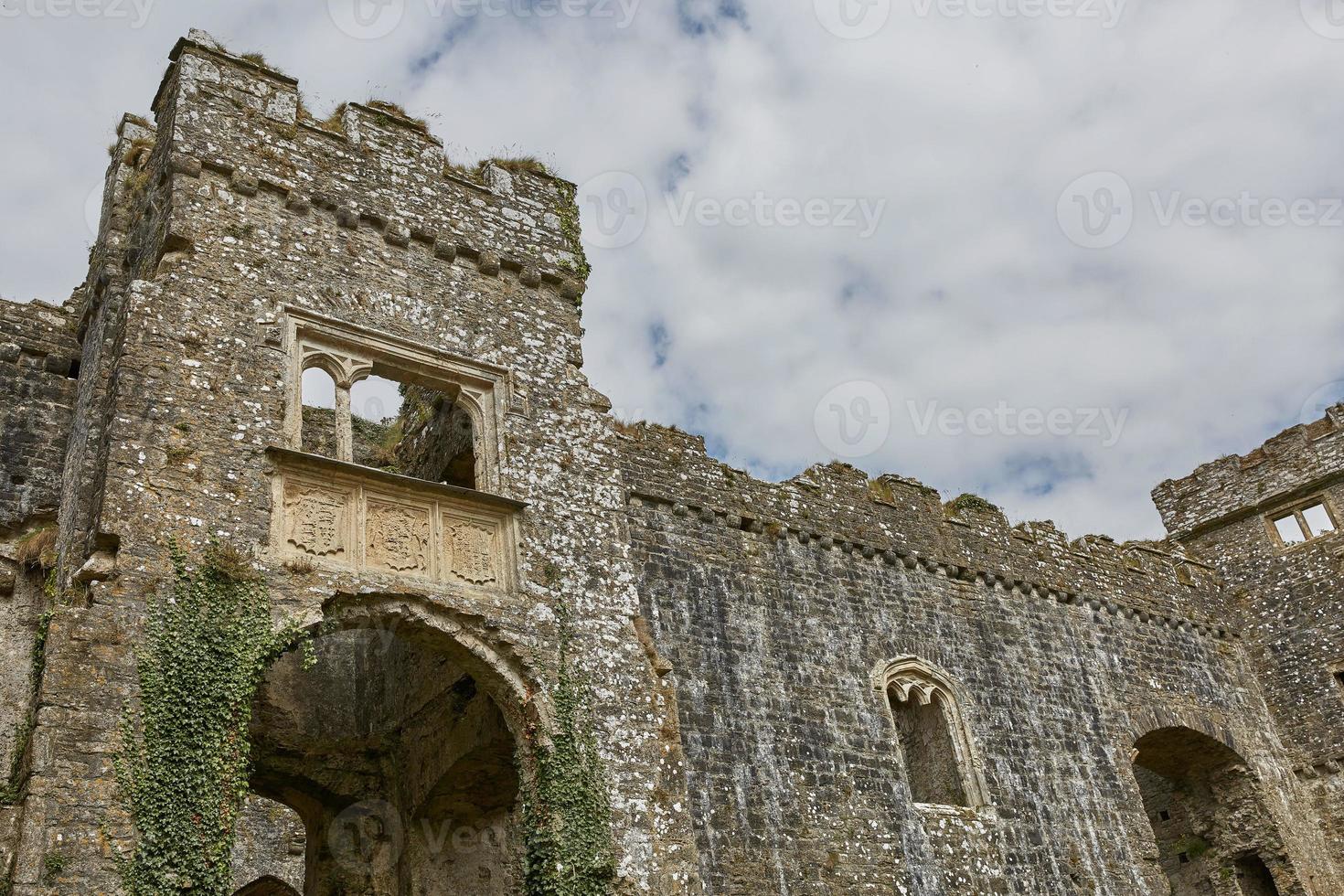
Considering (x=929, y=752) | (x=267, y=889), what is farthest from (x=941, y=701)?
(x=267, y=889)

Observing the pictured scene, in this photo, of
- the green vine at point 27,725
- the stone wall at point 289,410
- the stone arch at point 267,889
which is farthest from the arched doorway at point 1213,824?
the green vine at point 27,725

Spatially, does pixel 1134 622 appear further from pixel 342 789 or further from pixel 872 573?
pixel 342 789

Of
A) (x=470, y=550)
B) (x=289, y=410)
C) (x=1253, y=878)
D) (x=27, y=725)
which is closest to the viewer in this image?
(x=27, y=725)

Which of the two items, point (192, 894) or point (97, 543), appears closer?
point (192, 894)

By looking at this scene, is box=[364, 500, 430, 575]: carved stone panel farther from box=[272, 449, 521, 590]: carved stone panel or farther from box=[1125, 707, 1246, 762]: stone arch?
box=[1125, 707, 1246, 762]: stone arch

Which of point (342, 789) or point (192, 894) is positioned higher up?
point (342, 789)

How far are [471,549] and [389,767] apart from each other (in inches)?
164

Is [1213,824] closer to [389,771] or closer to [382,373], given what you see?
[389,771]

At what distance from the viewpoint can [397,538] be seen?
10.2 meters

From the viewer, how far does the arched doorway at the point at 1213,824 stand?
61.3 ft

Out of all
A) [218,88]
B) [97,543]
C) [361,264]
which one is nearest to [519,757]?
[97,543]

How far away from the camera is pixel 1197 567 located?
70.6ft

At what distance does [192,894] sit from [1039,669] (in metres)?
12.5

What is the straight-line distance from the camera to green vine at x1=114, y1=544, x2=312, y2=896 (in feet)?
26.0
